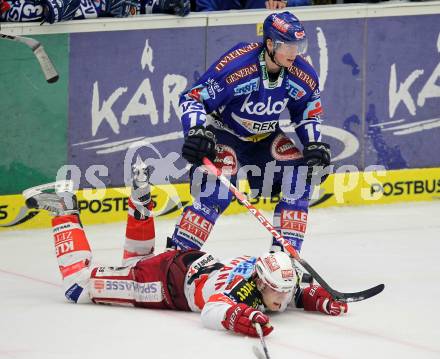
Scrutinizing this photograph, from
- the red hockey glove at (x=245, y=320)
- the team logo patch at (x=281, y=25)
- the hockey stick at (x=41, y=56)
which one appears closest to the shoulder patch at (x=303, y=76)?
the team logo patch at (x=281, y=25)

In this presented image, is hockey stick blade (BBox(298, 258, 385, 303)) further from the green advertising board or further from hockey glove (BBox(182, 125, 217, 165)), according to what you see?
the green advertising board

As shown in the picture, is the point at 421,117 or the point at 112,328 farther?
the point at 421,117

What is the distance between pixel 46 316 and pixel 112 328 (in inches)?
17.2

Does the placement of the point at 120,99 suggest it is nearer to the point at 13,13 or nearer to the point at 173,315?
the point at 13,13

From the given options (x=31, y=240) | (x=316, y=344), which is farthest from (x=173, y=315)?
(x=31, y=240)

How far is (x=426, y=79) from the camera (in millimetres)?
10305

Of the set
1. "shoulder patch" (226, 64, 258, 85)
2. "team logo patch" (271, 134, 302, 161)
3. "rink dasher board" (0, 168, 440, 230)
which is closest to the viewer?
"shoulder patch" (226, 64, 258, 85)

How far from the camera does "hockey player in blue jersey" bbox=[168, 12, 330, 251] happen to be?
7.41 m

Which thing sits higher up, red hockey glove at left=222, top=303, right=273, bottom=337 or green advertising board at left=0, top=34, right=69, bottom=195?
green advertising board at left=0, top=34, right=69, bottom=195

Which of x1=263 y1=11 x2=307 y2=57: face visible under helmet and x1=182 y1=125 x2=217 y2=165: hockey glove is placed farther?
x1=263 y1=11 x2=307 y2=57: face visible under helmet

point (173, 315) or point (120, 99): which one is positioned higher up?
point (120, 99)

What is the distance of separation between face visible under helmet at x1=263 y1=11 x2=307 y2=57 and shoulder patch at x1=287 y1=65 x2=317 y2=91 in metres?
0.14

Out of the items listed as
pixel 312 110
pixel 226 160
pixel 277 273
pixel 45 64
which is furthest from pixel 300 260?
pixel 45 64

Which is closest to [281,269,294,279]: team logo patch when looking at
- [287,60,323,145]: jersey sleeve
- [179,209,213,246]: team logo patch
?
[179,209,213,246]: team logo patch
